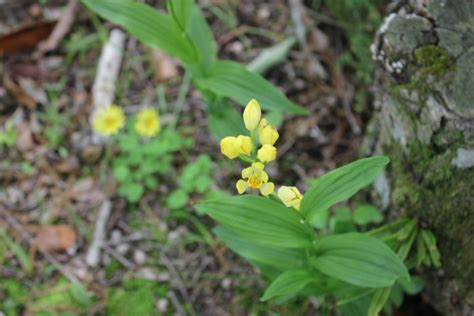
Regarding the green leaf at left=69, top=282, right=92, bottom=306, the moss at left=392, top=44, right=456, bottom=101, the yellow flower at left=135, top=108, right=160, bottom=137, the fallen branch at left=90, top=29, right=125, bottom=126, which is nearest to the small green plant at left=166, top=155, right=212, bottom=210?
the yellow flower at left=135, top=108, right=160, bottom=137

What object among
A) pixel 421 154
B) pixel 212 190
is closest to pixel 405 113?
pixel 421 154

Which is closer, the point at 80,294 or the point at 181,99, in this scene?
the point at 80,294

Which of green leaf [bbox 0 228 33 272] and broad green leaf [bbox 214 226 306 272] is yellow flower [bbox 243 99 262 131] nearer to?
broad green leaf [bbox 214 226 306 272]

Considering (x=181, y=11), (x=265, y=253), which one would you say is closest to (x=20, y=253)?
(x=265, y=253)

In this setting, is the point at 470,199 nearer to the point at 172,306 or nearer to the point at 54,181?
the point at 172,306

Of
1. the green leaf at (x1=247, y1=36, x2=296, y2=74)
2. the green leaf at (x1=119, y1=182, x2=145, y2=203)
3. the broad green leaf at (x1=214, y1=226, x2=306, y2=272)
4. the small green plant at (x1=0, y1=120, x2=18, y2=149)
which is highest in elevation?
the green leaf at (x1=247, y1=36, x2=296, y2=74)

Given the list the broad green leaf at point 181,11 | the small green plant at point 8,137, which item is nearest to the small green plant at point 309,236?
the broad green leaf at point 181,11

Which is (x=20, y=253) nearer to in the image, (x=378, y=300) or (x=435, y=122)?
(x=378, y=300)
